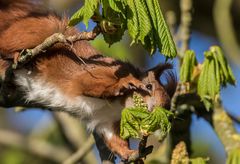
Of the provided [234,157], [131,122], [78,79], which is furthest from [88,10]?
[234,157]

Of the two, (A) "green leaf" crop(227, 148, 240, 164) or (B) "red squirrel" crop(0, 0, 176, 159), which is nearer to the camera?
(A) "green leaf" crop(227, 148, 240, 164)

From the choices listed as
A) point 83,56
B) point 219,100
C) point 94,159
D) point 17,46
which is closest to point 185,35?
point 219,100

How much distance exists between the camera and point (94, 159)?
520 centimetres

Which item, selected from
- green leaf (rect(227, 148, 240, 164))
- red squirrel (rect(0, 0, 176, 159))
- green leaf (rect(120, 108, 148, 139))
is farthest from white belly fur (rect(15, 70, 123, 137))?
green leaf (rect(120, 108, 148, 139))

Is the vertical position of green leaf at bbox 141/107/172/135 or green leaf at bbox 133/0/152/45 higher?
green leaf at bbox 133/0/152/45

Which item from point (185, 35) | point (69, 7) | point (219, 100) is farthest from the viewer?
point (69, 7)

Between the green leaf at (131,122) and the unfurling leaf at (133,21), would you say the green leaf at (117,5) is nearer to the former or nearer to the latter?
the unfurling leaf at (133,21)

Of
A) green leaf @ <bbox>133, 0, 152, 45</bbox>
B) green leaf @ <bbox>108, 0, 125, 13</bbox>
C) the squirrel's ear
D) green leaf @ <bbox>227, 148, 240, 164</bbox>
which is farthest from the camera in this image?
the squirrel's ear

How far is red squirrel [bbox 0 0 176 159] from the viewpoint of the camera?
346 cm

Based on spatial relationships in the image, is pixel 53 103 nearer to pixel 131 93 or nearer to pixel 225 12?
pixel 131 93

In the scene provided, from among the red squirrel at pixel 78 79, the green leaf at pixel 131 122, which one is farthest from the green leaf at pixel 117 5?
the red squirrel at pixel 78 79

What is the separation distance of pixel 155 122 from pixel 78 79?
0.97 meters

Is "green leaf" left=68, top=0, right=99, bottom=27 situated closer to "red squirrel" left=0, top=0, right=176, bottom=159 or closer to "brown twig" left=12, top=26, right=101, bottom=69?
"brown twig" left=12, top=26, right=101, bottom=69

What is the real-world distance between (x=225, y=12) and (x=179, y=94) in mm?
1813
